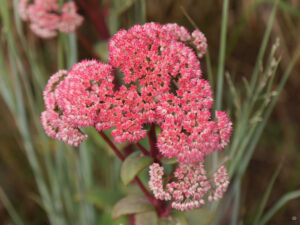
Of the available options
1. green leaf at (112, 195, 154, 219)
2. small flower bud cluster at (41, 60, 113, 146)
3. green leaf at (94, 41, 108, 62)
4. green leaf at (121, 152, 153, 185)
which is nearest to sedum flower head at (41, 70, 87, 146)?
Answer: small flower bud cluster at (41, 60, 113, 146)

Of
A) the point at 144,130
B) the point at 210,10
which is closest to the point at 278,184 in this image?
the point at 210,10

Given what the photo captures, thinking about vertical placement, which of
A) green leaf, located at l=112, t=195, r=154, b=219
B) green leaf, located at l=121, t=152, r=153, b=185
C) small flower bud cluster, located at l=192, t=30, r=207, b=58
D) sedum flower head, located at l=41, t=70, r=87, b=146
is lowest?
green leaf, located at l=112, t=195, r=154, b=219

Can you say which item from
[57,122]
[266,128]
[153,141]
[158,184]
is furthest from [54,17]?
[266,128]

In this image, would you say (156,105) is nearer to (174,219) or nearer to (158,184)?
(158,184)

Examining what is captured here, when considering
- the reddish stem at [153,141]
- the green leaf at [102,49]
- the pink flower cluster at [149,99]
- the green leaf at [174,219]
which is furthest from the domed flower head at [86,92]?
the green leaf at [102,49]

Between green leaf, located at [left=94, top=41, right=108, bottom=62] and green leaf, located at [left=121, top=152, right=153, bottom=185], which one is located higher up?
green leaf, located at [left=94, top=41, right=108, bottom=62]

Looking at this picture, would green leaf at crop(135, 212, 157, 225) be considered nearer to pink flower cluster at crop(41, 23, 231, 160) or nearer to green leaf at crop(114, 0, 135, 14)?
pink flower cluster at crop(41, 23, 231, 160)
